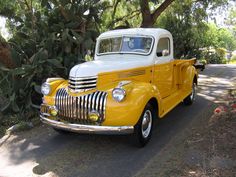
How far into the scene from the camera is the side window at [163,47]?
751 cm

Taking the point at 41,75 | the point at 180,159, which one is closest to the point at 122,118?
the point at 180,159

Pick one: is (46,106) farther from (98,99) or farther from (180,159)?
(180,159)

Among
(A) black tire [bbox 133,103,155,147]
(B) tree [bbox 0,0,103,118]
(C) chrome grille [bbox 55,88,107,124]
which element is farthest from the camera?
(B) tree [bbox 0,0,103,118]

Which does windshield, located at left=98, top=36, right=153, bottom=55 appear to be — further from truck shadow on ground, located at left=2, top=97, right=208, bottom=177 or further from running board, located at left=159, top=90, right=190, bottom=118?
truck shadow on ground, located at left=2, top=97, right=208, bottom=177

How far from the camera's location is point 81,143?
21.8 ft

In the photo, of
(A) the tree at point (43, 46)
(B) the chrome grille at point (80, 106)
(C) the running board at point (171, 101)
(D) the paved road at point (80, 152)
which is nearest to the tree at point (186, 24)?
(A) the tree at point (43, 46)

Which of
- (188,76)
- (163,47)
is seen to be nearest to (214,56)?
(188,76)

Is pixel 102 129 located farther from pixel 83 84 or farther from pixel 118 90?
pixel 83 84

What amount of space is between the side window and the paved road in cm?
149

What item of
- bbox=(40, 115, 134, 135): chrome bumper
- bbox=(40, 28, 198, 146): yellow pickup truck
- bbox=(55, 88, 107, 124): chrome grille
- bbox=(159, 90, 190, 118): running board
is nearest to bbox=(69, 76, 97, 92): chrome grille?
bbox=(40, 28, 198, 146): yellow pickup truck

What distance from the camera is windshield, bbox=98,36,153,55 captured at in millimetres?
7395

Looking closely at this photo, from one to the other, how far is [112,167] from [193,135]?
1.99 metres

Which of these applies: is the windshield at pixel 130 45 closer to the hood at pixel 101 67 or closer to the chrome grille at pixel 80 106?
the hood at pixel 101 67

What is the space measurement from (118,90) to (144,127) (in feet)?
3.12
